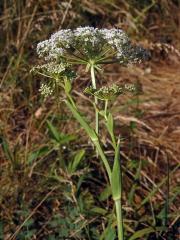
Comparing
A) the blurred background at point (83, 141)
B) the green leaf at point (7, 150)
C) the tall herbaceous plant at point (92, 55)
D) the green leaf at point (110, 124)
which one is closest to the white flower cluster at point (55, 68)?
the tall herbaceous plant at point (92, 55)

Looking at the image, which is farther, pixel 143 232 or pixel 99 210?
pixel 99 210

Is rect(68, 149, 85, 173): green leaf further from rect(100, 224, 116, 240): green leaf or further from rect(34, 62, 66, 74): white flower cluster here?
rect(34, 62, 66, 74): white flower cluster

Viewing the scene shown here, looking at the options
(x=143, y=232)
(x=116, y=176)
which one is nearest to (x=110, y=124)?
(x=116, y=176)

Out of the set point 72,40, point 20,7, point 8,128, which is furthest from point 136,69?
point 72,40

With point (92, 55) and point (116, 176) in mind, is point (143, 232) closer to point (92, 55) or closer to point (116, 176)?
point (116, 176)

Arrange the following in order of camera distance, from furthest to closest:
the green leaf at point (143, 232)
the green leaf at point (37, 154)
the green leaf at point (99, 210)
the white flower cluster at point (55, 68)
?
1. the green leaf at point (37, 154)
2. the green leaf at point (99, 210)
3. the green leaf at point (143, 232)
4. the white flower cluster at point (55, 68)

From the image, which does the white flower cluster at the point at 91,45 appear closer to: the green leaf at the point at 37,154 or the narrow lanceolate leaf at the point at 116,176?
the narrow lanceolate leaf at the point at 116,176

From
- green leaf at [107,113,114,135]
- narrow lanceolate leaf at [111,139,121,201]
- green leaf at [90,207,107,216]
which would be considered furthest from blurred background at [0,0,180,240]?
green leaf at [107,113,114,135]
